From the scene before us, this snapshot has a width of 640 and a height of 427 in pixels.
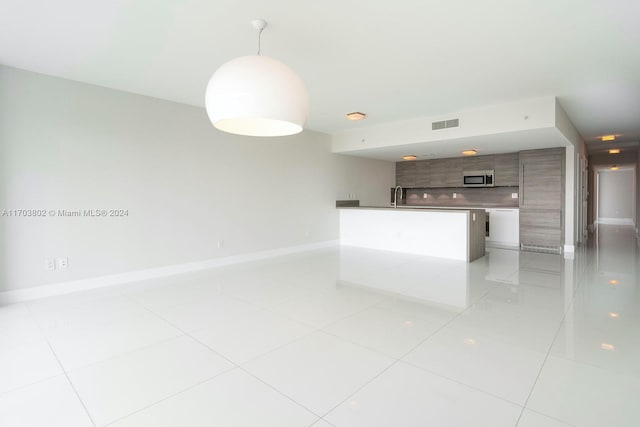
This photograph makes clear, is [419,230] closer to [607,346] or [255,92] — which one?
[607,346]

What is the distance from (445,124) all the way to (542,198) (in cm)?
283

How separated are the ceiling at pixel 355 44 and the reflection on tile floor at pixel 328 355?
2566mm

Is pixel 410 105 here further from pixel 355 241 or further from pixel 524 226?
pixel 524 226

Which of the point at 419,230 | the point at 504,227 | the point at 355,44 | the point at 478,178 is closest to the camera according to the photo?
the point at 355,44

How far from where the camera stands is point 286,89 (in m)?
2.19

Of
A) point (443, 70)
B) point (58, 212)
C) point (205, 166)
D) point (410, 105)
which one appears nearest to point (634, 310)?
point (443, 70)

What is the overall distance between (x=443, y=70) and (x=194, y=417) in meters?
3.99

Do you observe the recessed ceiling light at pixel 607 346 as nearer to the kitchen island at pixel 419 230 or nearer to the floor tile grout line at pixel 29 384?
the kitchen island at pixel 419 230

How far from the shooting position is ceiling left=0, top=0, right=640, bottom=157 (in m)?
2.54

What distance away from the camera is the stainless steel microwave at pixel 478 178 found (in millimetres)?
7961

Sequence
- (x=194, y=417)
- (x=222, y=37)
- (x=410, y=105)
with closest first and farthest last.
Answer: (x=194, y=417)
(x=222, y=37)
(x=410, y=105)

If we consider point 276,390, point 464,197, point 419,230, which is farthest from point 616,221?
point 276,390

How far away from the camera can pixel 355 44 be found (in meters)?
3.12

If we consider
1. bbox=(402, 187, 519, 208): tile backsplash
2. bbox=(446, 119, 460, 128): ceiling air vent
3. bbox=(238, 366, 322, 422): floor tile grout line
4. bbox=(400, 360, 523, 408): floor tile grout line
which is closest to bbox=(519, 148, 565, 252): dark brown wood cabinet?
bbox=(402, 187, 519, 208): tile backsplash
